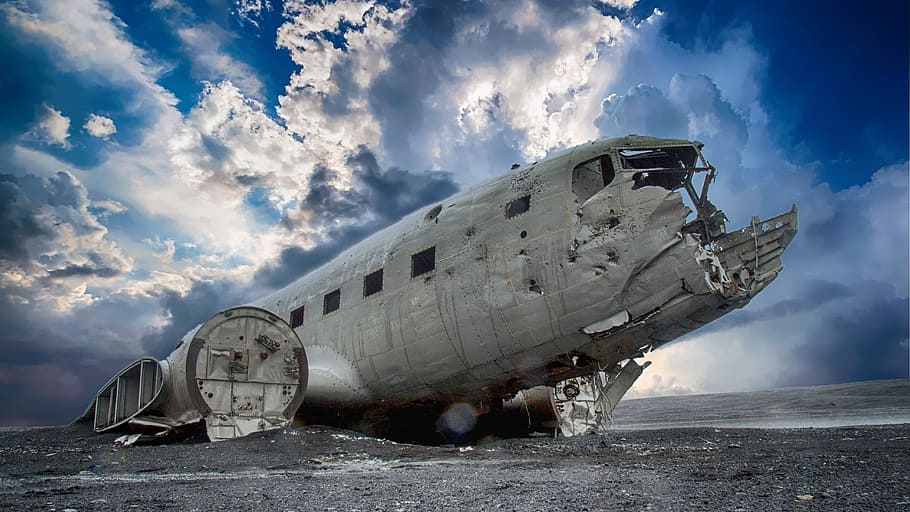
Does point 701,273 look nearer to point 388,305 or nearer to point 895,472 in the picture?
point 895,472

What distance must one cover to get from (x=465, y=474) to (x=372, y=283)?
5.51 metres

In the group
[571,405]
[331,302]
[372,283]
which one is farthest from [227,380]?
[571,405]

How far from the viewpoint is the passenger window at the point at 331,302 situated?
39.2 feet

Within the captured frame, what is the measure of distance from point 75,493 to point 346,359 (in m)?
6.07

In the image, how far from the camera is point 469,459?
7992 millimetres

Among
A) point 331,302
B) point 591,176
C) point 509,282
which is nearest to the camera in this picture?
point 509,282

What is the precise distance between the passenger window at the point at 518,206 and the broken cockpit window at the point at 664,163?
158 cm

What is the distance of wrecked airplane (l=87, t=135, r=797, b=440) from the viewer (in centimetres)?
805

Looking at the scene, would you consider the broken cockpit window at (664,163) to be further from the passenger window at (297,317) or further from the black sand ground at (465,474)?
the passenger window at (297,317)

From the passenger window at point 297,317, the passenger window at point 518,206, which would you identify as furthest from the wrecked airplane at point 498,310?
the passenger window at point 297,317

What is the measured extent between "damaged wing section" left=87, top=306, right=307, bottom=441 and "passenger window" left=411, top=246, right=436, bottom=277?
2715 millimetres

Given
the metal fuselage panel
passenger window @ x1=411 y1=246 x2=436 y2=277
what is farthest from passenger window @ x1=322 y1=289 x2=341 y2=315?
passenger window @ x1=411 y1=246 x2=436 y2=277

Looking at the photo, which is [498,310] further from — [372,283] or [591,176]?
[372,283]

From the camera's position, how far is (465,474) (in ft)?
20.4
